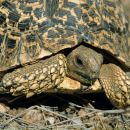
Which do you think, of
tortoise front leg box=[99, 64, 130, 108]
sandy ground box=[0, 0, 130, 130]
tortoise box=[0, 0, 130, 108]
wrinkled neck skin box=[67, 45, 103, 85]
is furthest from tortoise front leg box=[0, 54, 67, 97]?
tortoise front leg box=[99, 64, 130, 108]

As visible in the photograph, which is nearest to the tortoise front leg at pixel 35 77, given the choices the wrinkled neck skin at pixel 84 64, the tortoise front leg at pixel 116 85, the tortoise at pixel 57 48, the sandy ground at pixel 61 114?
the tortoise at pixel 57 48

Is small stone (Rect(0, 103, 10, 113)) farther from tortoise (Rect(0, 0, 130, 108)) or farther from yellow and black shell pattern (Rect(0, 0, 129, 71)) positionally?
yellow and black shell pattern (Rect(0, 0, 129, 71))

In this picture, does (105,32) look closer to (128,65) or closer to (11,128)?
(128,65)

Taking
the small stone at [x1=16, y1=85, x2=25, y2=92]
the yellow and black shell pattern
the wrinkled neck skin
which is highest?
the yellow and black shell pattern

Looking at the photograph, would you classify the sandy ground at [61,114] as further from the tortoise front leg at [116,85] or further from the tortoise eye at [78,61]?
the tortoise eye at [78,61]

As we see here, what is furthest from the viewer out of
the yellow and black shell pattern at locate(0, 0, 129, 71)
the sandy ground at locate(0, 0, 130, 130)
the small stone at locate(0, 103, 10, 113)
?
the small stone at locate(0, 103, 10, 113)

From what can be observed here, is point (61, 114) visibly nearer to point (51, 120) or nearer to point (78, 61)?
point (51, 120)

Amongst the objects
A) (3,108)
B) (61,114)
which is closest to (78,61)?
(61,114)


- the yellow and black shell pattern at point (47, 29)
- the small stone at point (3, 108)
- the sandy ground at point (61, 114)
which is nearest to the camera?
the sandy ground at point (61, 114)
